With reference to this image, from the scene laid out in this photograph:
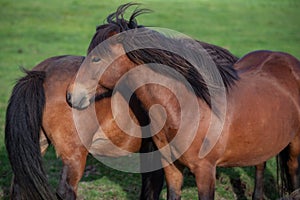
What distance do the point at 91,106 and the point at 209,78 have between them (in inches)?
44.7

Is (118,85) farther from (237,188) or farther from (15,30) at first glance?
(15,30)

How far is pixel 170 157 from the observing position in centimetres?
437

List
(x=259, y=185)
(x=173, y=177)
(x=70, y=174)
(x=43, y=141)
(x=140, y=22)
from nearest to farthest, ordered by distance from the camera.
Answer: (x=173, y=177) → (x=70, y=174) → (x=43, y=141) → (x=259, y=185) → (x=140, y=22)

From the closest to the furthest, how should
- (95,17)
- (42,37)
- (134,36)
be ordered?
(134,36), (42,37), (95,17)

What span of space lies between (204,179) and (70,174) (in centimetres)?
125

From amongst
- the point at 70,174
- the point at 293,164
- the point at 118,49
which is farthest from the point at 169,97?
the point at 293,164

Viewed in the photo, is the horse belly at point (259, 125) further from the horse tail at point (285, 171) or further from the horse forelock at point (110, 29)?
the horse forelock at point (110, 29)

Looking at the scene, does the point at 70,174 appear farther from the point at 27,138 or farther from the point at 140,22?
the point at 140,22

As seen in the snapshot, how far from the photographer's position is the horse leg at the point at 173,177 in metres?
4.48

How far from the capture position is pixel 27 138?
4520mm

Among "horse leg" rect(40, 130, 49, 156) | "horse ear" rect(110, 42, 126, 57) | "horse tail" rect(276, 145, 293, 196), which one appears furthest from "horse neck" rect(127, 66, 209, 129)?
"horse tail" rect(276, 145, 293, 196)

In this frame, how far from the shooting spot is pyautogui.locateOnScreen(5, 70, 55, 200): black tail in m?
4.45

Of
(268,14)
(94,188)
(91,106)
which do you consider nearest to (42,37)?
(268,14)

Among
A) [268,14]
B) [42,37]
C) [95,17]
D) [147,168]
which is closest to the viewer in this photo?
[147,168]
